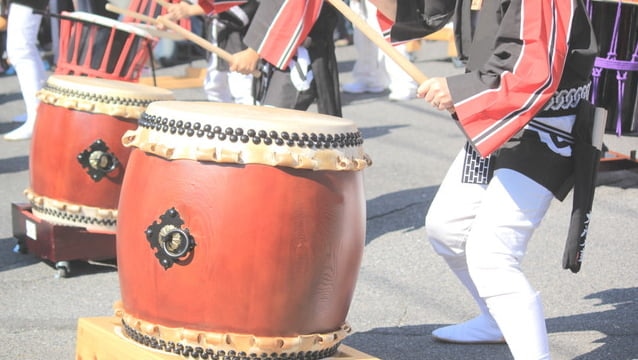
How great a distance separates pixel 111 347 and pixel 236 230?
1.94 feet

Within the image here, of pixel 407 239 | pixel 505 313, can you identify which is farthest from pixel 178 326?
pixel 407 239

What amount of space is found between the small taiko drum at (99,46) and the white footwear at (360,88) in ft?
13.5

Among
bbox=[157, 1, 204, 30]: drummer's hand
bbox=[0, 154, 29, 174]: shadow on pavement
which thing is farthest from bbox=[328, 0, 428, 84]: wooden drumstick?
bbox=[0, 154, 29, 174]: shadow on pavement

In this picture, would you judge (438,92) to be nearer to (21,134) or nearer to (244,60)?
(244,60)

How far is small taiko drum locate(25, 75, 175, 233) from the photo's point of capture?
4160 mm

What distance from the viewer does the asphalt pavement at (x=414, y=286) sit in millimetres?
3535

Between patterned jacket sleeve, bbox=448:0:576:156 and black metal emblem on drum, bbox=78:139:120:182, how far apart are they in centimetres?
188

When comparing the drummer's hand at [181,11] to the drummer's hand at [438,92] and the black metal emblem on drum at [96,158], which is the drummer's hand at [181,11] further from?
the drummer's hand at [438,92]

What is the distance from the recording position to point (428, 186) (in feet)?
19.7

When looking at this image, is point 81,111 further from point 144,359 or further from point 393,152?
point 393,152

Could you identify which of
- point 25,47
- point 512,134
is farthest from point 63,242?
point 25,47

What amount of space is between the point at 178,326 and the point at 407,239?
7.64 ft

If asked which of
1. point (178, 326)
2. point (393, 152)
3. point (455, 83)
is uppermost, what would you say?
point (455, 83)

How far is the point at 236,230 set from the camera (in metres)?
2.61
